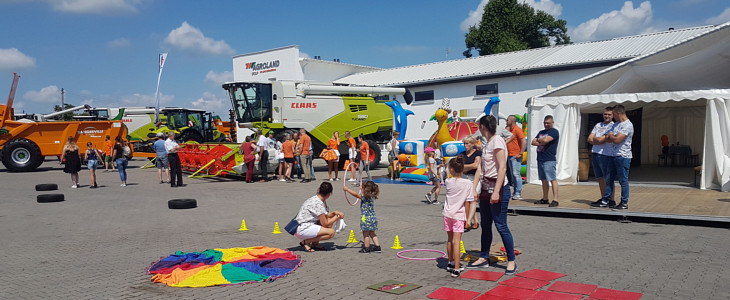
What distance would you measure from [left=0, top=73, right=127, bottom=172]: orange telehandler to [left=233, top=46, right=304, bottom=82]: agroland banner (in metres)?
16.0

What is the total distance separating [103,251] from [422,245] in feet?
14.3

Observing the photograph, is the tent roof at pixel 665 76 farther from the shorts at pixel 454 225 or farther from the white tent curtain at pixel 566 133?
the shorts at pixel 454 225

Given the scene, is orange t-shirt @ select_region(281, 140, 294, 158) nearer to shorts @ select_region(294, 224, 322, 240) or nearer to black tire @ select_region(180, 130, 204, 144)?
shorts @ select_region(294, 224, 322, 240)

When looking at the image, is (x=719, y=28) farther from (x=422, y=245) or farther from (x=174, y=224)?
(x=174, y=224)

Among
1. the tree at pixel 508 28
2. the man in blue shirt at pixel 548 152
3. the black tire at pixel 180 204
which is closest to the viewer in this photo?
the man in blue shirt at pixel 548 152

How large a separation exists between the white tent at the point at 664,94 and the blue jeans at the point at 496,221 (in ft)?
26.0

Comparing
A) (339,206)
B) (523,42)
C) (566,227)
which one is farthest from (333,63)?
(566,227)

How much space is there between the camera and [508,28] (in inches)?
2051

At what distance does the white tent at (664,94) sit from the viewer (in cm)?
1169

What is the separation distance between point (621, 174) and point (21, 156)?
2229 cm

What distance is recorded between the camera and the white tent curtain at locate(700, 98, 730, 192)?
11516 mm

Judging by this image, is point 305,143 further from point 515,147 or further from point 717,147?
point 717,147

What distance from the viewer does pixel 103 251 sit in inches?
290

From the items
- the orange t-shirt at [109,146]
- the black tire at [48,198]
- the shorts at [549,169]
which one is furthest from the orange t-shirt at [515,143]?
the orange t-shirt at [109,146]
